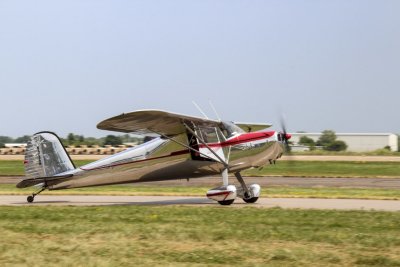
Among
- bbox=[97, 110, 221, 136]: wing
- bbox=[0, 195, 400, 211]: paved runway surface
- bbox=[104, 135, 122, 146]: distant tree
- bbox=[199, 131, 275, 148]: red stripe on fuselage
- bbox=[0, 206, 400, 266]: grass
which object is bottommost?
bbox=[104, 135, 122, 146]: distant tree

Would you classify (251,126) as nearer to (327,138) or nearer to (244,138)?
(244,138)

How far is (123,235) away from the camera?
11.1 metres

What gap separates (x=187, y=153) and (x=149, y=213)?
4.70 meters

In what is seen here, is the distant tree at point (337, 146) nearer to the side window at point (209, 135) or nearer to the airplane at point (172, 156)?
the airplane at point (172, 156)

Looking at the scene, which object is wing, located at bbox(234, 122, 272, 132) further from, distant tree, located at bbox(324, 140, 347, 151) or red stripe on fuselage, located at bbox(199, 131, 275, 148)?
distant tree, located at bbox(324, 140, 347, 151)

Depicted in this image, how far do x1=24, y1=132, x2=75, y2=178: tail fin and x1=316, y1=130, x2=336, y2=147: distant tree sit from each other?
86.8m

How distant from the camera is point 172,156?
1959cm

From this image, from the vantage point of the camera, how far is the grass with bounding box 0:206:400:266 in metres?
9.00

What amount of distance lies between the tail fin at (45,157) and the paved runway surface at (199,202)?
1.01 m

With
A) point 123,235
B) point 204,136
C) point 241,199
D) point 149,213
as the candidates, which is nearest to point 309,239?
point 123,235

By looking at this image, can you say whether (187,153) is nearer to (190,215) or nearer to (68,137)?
(190,215)

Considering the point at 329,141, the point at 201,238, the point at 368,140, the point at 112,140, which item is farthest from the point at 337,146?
the point at 201,238

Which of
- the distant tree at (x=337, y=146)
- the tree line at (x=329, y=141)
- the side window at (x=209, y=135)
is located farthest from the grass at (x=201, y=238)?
the distant tree at (x=337, y=146)

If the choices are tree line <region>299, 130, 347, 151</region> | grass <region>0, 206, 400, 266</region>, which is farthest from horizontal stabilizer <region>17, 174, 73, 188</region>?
tree line <region>299, 130, 347, 151</region>
